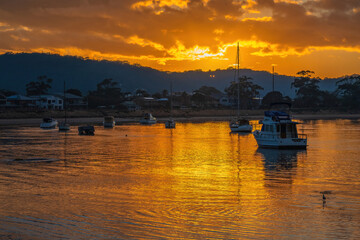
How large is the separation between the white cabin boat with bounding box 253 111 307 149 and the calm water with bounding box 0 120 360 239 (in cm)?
650

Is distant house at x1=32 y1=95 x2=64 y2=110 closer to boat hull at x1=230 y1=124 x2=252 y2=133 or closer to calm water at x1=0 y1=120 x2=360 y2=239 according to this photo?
boat hull at x1=230 y1=124 x2=252 y2=133

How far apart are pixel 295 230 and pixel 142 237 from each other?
6.01 m

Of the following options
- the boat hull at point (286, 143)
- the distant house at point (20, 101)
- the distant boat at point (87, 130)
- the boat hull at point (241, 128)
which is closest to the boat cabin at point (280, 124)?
the boat hull at point (286, 143)

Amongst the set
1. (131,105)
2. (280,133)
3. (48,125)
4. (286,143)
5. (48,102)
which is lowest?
(286,143)

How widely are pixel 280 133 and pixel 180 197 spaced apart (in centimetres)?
3097

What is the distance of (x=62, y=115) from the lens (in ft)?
469

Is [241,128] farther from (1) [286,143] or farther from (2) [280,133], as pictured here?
(1) [286,143]

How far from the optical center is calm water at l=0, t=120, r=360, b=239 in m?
18.5

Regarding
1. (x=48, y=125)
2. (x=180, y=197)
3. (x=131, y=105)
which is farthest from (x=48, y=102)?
(x=180, y=197)

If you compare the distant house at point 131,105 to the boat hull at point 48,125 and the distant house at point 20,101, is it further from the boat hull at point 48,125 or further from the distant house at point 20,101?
the boat hull at point 48,125

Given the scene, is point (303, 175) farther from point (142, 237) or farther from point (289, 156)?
point (142, 237)

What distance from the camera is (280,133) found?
5375 centimetres

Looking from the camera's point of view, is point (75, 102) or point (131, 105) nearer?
point (75, 102)

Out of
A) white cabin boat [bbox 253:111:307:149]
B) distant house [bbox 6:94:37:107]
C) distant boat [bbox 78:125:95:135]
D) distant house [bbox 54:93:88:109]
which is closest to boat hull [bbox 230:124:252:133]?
distant boat [bbox 78:125:95:135]
